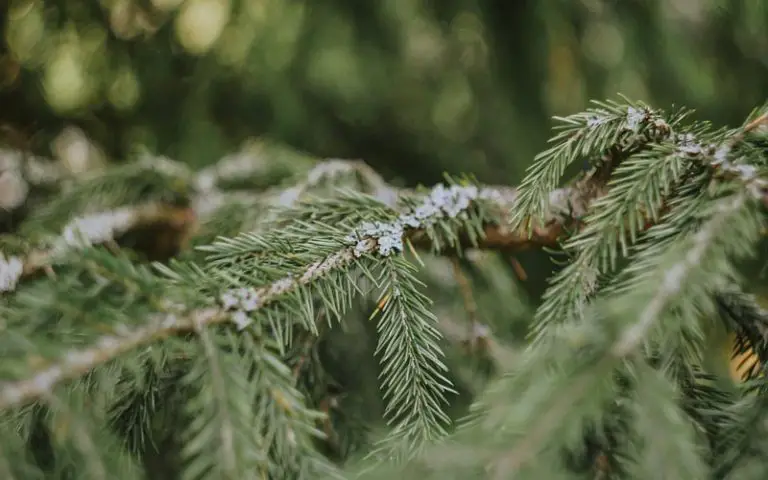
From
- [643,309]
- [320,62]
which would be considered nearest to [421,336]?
[643,309]

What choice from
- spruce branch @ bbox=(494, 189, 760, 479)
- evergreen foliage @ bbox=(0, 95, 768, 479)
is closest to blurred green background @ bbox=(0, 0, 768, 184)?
evergreen foliage @ bbox=(0, 95, 768, 479)

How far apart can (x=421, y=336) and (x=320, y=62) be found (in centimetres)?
106

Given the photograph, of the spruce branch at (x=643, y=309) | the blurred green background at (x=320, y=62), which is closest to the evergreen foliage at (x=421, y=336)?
the spruce branch at (x=643, y=309)

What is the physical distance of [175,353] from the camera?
0.43 m

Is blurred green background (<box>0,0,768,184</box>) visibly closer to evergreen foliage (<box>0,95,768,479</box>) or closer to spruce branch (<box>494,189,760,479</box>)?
evergreen foliage (<box>0,95,768,479</box>)

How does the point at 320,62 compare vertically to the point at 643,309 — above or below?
above

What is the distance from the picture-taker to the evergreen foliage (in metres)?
0.34

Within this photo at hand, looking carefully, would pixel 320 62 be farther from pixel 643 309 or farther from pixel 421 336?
pixel 643 309

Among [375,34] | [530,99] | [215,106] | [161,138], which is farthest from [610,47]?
[161,138]

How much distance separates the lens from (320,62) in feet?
4.56

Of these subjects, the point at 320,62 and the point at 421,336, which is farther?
the point at 320,62

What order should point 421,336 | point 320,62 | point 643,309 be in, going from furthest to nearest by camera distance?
1. point 320,62
2. point 421,336
3. point 643,309

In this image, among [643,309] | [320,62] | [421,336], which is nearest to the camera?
[643,309]

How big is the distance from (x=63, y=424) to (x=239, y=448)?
0.36ft
